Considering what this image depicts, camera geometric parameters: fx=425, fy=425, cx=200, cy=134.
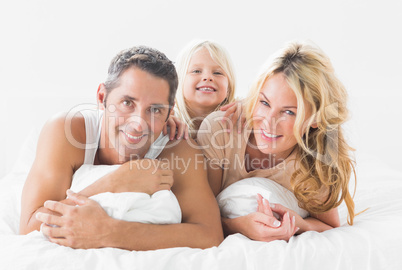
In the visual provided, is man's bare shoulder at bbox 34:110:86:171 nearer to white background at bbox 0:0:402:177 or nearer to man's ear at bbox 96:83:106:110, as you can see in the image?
man's ear at bbox 96:83:106:110

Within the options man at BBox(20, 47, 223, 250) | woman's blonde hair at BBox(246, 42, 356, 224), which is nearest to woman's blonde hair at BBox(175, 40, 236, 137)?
woman's blonde hair at BBox(246, 42, 356, 224)

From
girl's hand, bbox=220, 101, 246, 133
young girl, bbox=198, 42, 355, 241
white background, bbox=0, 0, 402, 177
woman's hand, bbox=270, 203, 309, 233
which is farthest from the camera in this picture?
white background, bbox=0, 0, 402, 177

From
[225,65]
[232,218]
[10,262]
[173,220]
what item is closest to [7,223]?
[10,262]

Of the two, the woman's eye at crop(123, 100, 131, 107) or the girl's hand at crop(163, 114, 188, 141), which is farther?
the girl's hand at crop(163, 114, 188, 141)

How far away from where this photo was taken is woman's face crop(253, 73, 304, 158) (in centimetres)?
163

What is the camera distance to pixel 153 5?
118 inches

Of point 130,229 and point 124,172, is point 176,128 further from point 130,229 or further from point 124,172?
point 130,229

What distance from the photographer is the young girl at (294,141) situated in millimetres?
1629

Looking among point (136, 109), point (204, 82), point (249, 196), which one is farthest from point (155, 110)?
point (204, 82)

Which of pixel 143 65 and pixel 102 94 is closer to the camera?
pixel 143 65

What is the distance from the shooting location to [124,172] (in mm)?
1457

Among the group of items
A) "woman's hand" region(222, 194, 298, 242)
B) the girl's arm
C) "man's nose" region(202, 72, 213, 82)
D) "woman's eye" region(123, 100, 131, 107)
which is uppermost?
"man's nose" region(202, 72, 213, 82)

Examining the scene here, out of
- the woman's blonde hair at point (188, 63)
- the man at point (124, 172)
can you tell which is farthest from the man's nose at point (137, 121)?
the woman's blonde hair at point (188, 63)

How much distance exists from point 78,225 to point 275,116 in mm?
824
